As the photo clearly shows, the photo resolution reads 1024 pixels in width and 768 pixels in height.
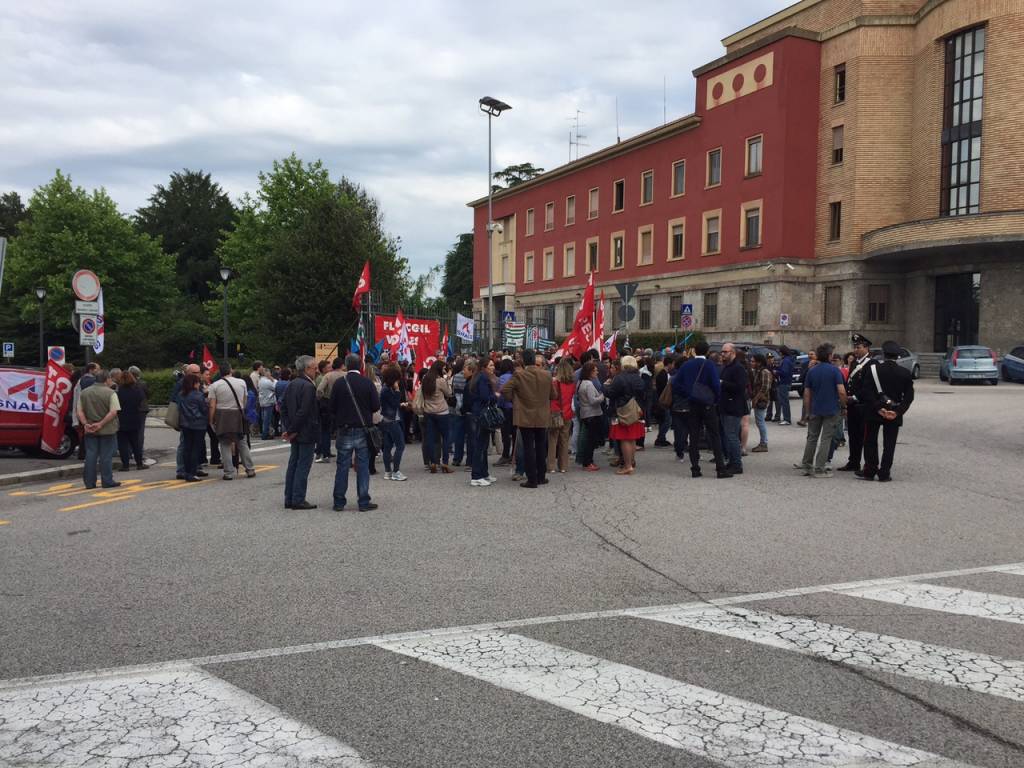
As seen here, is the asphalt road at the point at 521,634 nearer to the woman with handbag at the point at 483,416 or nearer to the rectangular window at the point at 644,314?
the woman with handbag at the point at 483,416

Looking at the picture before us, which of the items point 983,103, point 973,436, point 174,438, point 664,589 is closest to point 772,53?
point 983,103

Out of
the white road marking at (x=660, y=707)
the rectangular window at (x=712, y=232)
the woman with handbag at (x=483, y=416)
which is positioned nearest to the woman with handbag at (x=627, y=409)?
the woman with handbag at (x=483, y=416)

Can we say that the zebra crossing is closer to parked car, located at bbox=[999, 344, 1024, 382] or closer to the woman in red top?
the woman in red top

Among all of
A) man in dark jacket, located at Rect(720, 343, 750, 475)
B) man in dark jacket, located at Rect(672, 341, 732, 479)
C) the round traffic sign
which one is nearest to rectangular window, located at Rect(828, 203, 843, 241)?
man in dark jacket, located at Rect(720, 343, 750, 475)

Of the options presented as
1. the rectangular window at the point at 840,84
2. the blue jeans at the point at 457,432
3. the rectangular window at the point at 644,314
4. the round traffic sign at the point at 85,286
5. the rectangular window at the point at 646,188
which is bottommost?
the blue jeans at the point at 457,432

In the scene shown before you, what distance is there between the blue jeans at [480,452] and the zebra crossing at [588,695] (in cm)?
598

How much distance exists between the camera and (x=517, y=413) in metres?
11.1

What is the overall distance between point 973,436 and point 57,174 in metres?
57.6

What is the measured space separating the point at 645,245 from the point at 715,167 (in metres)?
7.06

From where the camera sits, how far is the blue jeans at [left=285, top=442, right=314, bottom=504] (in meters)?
9.77

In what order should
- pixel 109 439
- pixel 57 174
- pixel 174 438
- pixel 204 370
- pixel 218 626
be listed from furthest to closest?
pixel 57 174, pixel 174 438, pixel 204 370, pixel 109 439, pixel 218 626

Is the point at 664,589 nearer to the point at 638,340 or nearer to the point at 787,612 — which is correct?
the point at 787,612

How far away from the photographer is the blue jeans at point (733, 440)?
39.3 feet

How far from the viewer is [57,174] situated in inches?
2190
